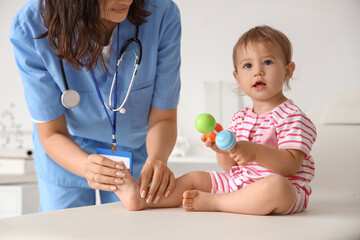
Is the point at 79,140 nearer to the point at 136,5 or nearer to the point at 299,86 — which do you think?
the point at 136,5

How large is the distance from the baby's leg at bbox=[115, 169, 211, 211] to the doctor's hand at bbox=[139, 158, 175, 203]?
2cm

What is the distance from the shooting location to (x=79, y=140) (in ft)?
4.71

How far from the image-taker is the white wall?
107 inches

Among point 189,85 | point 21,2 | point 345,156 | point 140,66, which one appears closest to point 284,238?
point 140,66

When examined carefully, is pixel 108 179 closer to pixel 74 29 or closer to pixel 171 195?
pixel 171 195

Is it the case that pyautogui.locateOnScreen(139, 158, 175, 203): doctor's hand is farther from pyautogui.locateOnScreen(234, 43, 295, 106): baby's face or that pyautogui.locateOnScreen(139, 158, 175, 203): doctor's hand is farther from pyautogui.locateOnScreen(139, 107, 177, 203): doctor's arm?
pyautogui.locateOnScreen(234, 43, 295, 106): baby's face

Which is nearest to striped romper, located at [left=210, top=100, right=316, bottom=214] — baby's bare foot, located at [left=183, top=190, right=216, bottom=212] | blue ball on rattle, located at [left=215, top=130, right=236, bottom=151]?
baby's bare foot, located at [left=183, top=190, right=216, bottom=212]

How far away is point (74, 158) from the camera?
3.99 ft

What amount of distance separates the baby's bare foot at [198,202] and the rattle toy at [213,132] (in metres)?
0.15

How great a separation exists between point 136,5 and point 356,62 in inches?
72.5

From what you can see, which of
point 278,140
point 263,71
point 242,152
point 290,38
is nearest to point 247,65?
point 263,71

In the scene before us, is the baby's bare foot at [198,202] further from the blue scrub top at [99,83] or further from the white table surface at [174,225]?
the blue scrub top at [99,83]

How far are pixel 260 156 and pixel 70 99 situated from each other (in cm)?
57

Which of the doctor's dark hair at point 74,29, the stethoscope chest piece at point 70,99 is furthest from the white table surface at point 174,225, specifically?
the doctor's dark hair at point 74,29
